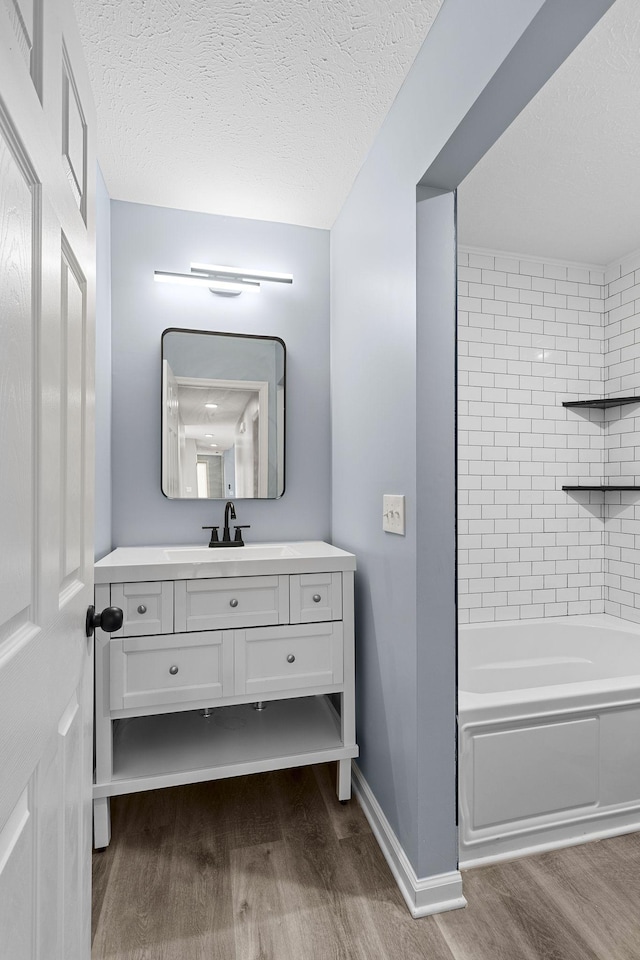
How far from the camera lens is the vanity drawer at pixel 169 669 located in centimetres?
177

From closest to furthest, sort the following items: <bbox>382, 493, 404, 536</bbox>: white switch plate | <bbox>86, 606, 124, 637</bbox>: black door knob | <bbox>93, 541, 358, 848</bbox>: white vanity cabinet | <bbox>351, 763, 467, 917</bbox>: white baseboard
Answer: <bbox>86, 606, 124, 637</bbox>: black door knob < <bbox>351, 763, 467, 917</bbox>: white baseboard < <bbox>382, 493, 404, 536</bbox>: white switch plate < <bbox>93, 541, 358, 848</bbox>: white vanity cabinet

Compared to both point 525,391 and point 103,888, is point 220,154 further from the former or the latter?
point 103,888

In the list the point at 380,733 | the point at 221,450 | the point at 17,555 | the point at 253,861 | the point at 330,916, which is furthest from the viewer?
the point at 221,450

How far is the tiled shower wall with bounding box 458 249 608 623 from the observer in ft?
9.20

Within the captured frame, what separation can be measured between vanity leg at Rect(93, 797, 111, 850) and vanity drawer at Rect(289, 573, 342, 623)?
873 millimetres

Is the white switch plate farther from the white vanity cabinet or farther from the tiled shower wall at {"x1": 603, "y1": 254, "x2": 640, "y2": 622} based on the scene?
the tiled shower wall at {"x1": 603, "y1": 254, "x2": 640, "y2": 622}

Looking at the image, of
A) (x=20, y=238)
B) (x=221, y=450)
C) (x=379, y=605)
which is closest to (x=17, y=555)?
(x=20, y=238)

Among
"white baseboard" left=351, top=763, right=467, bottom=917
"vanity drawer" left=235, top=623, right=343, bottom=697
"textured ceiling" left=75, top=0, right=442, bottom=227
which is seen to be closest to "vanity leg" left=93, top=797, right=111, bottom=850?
"vanity drawer" left=235, top=623, right=343, bottom=697

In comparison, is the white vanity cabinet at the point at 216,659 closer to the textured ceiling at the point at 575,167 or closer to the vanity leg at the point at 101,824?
the vanity leg at the point at 101,824

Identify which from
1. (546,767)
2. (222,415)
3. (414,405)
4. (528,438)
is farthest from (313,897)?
(528,438)

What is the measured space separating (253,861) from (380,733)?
0.58 m

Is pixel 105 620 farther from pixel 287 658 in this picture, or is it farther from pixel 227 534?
pixel 227 534

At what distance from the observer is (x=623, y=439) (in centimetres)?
287

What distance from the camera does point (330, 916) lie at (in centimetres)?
148
